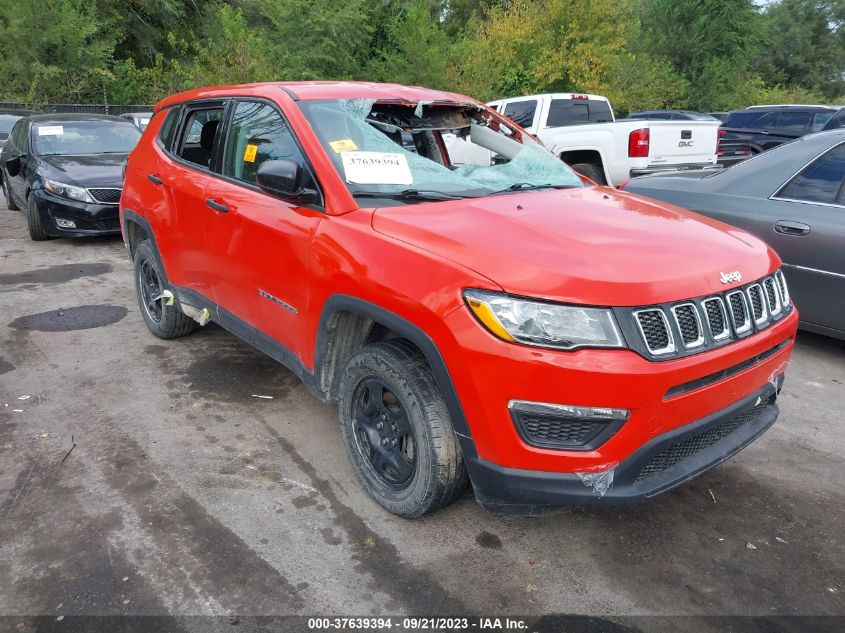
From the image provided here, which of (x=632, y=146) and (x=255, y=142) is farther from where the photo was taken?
(x=632, y=146)

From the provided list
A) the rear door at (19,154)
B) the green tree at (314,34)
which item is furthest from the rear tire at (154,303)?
the green tree at (314,34)

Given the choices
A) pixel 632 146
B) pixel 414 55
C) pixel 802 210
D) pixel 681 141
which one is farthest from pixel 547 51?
pixel 802 210

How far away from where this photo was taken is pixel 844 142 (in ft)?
15.5

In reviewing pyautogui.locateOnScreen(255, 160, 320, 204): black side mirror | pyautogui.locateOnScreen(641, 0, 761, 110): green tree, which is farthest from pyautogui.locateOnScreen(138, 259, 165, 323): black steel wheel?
pyautogui.locateOnScreen(641, 0, 761, 110): green tree

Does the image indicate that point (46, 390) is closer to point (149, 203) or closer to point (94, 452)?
point (94, 452)

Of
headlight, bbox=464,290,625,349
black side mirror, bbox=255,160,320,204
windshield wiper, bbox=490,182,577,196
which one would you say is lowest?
headlight, bbox=464,290,625,349

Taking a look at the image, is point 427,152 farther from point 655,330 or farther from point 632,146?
point 632,146

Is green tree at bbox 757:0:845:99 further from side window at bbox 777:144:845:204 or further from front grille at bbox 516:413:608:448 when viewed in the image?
front grille at bbox 516:413:608:448

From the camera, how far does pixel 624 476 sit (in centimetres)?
240

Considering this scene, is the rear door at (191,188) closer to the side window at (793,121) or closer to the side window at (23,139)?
the side window at (23,139)

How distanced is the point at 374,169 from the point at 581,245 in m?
1.13

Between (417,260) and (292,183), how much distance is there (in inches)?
33.7

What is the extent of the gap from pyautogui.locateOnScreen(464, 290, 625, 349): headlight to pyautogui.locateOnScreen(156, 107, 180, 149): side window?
332cm

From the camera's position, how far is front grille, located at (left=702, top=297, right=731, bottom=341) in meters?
2.54
